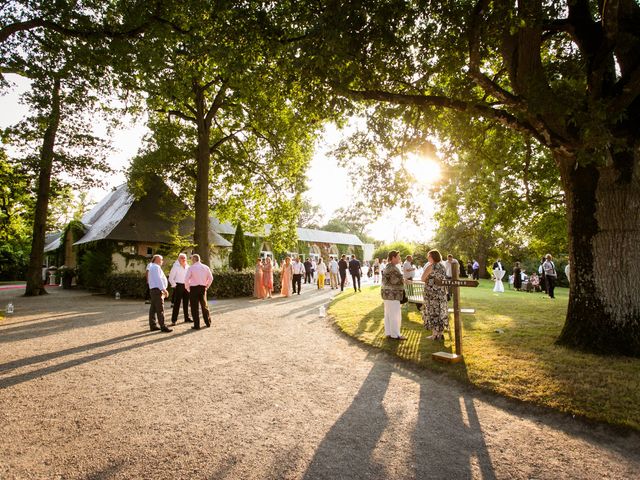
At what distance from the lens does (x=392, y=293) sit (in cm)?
778

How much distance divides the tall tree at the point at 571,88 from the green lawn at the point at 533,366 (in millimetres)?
833

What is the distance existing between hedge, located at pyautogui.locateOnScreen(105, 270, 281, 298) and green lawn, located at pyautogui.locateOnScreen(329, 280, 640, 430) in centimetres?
930

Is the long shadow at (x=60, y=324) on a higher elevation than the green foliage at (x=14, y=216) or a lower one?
lower

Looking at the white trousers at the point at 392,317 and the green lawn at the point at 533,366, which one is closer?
the green lawn at the point at 533,366

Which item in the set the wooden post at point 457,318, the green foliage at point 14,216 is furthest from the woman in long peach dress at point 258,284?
the green foliage at point 14,216

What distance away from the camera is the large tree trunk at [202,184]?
18.1 m

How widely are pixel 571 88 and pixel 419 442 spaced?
225 inches

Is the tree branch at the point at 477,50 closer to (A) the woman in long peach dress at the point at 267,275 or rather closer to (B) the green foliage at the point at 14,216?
(A) the woman in long peach dress at the point at 267,275

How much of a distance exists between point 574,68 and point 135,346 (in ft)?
33.7

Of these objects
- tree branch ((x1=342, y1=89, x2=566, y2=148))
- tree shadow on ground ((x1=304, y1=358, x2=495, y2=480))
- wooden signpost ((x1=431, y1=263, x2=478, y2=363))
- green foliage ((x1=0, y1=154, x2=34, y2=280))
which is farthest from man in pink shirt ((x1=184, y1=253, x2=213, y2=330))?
green foliage ((x1=0, y1=154, x2=34, y2=280))

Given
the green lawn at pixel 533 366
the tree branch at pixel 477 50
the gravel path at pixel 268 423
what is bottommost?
the gravel path at pixel 268 423

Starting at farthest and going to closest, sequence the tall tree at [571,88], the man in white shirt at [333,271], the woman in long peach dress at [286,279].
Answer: the man in white shirt at [333,271], the woman in long peach dress at [286,279], the tall tree at [571,88]

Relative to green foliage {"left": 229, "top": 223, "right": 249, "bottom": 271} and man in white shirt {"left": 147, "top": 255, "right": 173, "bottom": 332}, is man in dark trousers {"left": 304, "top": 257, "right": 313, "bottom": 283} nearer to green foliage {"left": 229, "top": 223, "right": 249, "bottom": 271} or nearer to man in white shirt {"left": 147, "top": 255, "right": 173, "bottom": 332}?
green foliage {"left": 229, "top": 223, "right": 249, "bottom": 271}

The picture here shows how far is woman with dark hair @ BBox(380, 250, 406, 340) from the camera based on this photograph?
777 cm
